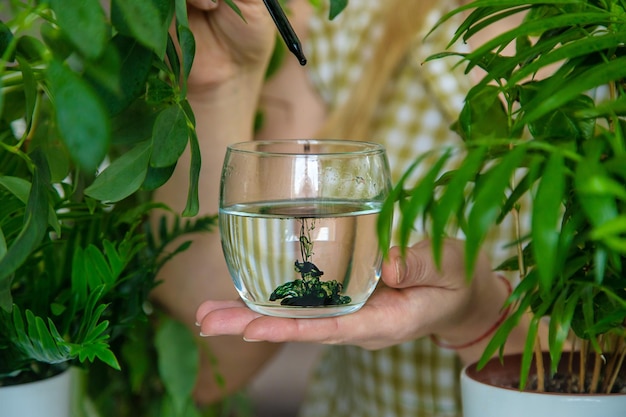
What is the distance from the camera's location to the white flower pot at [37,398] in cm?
44

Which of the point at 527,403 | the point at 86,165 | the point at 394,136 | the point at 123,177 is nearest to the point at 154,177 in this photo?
the point at 123,177

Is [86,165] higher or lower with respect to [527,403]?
higher

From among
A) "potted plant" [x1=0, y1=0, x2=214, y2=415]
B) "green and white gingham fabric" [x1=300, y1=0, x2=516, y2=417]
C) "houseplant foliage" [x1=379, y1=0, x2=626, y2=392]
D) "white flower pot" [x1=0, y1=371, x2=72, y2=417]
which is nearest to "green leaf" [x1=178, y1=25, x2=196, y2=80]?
"potted plant" [x1=0, y1=0, x2=214, y2=415]

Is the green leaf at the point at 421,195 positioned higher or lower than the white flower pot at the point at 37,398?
higher

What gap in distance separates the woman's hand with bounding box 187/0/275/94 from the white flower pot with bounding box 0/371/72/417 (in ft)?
0.89

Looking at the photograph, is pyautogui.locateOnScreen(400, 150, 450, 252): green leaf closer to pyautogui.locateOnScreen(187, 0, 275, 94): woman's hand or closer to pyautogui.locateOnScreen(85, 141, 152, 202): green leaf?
pyautogui.locateOnScreen(85, 141, 152, 202): green leaf

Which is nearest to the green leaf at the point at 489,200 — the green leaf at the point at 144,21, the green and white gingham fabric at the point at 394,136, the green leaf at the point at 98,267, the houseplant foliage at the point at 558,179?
the houseplant foliage at the point at 558,179

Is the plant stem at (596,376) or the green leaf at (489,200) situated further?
the plant stem at (596,376)

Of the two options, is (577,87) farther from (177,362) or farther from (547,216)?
(177,362)

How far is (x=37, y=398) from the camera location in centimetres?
45

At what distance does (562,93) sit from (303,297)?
0.21m

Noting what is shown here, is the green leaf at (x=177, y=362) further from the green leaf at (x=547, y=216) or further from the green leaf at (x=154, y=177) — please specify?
the green leaf at (x=547, y=216)

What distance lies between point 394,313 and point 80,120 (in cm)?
31

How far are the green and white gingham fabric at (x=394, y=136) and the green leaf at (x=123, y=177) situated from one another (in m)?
0.76
